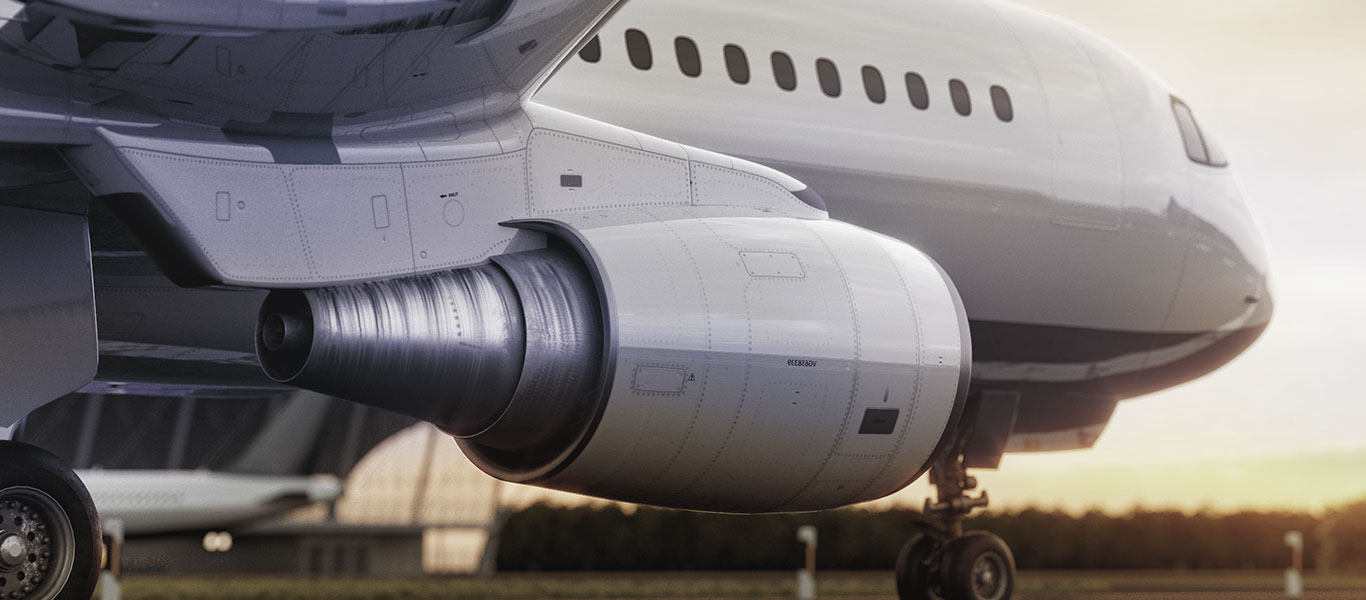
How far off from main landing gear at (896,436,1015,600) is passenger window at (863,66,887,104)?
2085 mm

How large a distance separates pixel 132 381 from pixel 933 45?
4.53 metres

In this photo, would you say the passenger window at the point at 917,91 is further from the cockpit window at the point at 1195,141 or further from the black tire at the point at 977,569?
the black tire at the point at 977,569

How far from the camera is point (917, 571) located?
859cm

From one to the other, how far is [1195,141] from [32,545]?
24.4ft

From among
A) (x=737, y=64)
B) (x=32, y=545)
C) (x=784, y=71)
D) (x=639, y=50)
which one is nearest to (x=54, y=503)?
(x=32, y=545)

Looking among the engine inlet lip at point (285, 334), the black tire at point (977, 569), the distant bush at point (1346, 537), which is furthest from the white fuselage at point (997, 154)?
the distant bush at point (1346, 537)

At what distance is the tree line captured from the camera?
24.6 meters

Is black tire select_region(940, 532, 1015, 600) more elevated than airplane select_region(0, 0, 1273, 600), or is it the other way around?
airplane select_region(0, 0, 1273, 600)

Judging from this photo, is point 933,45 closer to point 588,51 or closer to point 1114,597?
point 588,51

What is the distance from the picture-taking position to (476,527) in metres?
29.3

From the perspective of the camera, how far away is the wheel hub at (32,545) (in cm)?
485

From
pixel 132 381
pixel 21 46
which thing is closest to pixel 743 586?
pixel 132 381

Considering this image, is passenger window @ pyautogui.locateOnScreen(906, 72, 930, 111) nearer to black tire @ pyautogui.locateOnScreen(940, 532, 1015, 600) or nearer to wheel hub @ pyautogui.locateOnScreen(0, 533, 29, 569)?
black tire @ pyautogui.locateOnScreen(940, 532, 1015, 600)

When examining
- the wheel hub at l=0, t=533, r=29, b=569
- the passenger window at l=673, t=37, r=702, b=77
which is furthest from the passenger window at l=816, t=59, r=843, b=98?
the wheel hub at l=0, t=533, r=29, b=569
